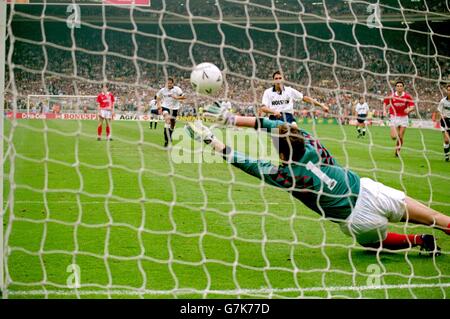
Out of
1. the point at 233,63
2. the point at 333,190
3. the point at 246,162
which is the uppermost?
the point at 233,63

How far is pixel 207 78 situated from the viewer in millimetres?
5086

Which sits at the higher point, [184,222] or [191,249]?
[184,222]

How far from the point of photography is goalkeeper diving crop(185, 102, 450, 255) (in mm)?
4383

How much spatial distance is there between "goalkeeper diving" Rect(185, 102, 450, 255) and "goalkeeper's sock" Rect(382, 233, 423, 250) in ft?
0.14

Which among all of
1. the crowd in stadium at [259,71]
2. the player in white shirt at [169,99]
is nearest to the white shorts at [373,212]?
the player in white shirt at [169,99]

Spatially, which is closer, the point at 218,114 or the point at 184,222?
the point at 218,114

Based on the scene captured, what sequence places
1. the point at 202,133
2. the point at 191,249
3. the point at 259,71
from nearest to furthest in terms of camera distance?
1. the point at 202,133
2. the point at 191,249
3. the point at 259,71

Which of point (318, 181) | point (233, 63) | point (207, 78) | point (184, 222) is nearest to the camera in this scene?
point (318, 181)

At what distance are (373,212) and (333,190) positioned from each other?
369 mm

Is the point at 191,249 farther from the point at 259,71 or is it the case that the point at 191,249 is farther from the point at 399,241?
the point at 259,71

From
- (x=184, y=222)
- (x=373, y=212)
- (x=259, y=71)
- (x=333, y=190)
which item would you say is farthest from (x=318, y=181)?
(x=259, y=71)

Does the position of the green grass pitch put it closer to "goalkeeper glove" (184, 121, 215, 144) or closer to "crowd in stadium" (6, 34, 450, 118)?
"goalkeeper glove" (184, 121, 215, 144)
